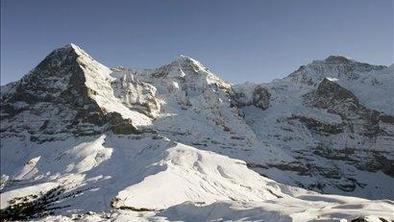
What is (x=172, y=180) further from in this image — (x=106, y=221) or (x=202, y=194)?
(x=106, y=221)

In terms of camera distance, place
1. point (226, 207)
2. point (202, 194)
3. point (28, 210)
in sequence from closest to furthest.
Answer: point (28, 210), point (226, 207), point (202, 194)

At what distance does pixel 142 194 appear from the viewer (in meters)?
159

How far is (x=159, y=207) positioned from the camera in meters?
150

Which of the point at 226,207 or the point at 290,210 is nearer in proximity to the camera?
the point at 290,210

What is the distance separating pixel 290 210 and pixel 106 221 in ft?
139

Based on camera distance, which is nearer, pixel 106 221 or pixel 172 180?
pixel 106 221

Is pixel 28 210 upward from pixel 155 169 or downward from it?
upward

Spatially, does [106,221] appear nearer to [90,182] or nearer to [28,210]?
[90,182]

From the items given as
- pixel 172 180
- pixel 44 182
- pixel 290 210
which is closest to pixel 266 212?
pixel 290 210

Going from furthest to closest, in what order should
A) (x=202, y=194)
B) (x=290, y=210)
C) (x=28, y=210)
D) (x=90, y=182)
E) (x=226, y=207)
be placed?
(x=90, y=182) → (x=202, y=194) → (x=226, y=207) → (x=290, y=210) → (x=28, y=210)

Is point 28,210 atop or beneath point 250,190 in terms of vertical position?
atop

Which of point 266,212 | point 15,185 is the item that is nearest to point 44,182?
point 15,185

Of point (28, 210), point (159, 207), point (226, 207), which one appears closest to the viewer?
point (28, 210)

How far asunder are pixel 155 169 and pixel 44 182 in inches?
1698
